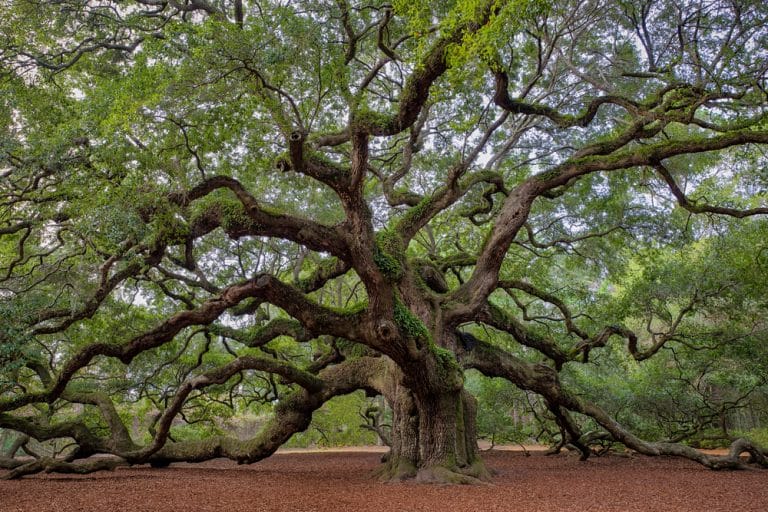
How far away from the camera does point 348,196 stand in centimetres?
604

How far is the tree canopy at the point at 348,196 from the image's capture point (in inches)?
233

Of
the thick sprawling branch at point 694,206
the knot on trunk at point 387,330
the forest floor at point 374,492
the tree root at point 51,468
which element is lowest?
the forest floor at point 374,492

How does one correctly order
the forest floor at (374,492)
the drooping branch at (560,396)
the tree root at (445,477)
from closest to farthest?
the forest floor at (374,492) → the tree root at (445,477) → the drooping branch at (560,396)

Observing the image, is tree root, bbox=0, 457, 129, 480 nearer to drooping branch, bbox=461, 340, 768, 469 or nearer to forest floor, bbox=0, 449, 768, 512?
forest floor, bbox=0, 449, 768, 512

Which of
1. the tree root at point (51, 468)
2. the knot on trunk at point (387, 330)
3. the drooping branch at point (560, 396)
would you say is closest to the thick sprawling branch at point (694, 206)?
the drooping branch at point (560, 396)

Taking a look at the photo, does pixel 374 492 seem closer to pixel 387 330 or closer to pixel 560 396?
pixel 387 330

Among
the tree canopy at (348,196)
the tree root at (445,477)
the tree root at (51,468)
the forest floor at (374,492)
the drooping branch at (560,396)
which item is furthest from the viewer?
the drooping branch at (560,396)

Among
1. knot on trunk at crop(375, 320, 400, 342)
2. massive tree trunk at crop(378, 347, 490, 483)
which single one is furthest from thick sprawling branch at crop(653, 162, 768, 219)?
knot on trunk at crop(375, 320, 400, 342)

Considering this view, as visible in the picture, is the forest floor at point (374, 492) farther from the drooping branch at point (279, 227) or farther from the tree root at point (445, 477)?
the drooping branch at point (279, 227)

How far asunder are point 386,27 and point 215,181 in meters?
3.79

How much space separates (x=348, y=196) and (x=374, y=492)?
3.44m

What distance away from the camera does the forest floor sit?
197 inches

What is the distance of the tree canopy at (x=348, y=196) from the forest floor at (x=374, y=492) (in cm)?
60

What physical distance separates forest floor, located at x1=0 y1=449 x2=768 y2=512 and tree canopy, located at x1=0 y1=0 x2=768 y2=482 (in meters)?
0.60
